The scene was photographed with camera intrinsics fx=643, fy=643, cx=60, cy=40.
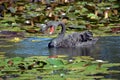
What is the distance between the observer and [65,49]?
13.6 metres

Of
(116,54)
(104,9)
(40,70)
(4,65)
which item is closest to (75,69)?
(40,70)

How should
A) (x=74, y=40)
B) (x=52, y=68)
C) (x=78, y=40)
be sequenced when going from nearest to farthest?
(x=52, y=68), (x=74, y=40), (x=78, y=40)

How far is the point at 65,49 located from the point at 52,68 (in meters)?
2.95

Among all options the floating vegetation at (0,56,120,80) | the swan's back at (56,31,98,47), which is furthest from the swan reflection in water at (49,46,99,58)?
the floating vegetation at (0,56,120,80)

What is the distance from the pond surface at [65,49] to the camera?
12.5m

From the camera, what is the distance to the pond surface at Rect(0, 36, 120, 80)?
1246cm

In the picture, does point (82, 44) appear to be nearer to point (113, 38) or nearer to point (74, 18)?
point (113, 38)

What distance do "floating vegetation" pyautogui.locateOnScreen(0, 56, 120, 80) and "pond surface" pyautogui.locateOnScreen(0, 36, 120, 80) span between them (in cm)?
79

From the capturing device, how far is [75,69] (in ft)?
34.6

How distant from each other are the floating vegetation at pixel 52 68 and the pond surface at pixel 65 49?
2.59 ft

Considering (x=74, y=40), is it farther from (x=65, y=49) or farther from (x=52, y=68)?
(x=52, y=68)

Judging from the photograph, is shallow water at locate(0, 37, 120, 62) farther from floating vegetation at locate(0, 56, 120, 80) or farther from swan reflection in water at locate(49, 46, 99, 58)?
floating vegetation at locate(0, 56, 120, 80)

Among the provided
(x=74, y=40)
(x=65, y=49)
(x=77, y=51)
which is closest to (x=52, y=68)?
(x=77, y=51)

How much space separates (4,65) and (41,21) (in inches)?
242
